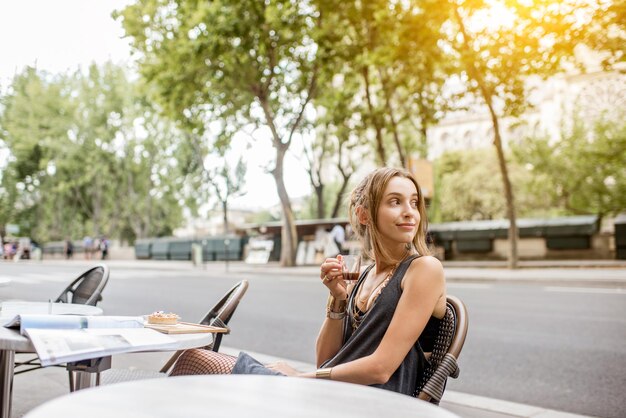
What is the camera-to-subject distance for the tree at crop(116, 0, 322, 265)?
21625 mm

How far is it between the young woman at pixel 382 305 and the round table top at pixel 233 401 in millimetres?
419

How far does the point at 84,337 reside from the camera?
6.78ft

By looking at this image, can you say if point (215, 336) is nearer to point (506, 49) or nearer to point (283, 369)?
point (283, 369)

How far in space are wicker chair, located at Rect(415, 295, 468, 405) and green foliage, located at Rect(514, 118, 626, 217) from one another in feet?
100

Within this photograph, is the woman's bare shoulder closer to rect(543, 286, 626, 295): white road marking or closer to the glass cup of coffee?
the glass cup of coffee

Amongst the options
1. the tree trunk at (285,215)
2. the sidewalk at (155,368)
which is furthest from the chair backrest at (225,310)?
the tree trunk at (285,215)

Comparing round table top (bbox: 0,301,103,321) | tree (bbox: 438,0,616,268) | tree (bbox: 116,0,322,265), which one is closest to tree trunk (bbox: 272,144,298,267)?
tree (bbox: 116,0,322,265)

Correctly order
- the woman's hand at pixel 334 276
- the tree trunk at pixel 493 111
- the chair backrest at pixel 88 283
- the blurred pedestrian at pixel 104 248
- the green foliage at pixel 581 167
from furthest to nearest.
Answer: the blurred pedestrian at pixel 104 248, the green foliage at pixel 581 167, the tree trunk at pixel 493 111, the chair backrest at pixel 88 283, the woman's hand at pixel 334 276

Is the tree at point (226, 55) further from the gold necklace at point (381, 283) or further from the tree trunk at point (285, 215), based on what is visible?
the gold necklace at point (381, 283)

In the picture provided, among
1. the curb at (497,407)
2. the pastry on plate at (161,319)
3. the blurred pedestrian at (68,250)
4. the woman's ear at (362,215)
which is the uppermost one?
the woman's ear at (362,215)

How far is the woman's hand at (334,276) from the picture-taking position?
2.44 meters

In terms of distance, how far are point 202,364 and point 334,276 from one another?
0.57 meters

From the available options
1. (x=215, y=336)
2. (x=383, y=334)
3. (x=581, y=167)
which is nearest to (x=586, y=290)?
(x=215, y=336)

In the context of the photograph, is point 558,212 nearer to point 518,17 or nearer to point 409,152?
point 409,152
